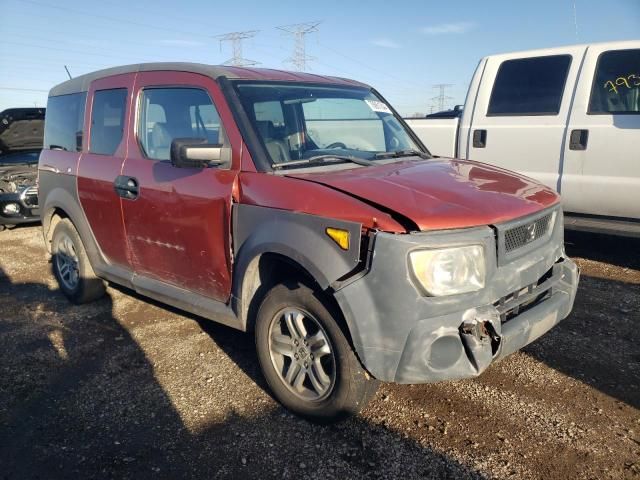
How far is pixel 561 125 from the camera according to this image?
5.18 meters

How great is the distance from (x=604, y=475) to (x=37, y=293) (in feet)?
17.2

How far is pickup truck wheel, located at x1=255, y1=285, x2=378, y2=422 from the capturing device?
8.57 feet

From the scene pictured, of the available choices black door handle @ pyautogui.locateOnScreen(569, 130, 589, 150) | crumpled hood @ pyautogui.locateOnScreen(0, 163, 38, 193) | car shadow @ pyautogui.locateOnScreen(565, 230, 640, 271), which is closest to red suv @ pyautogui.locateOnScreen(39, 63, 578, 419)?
black door handle @ pyautogui.locateOnScreen(569, 130, 589, 150)

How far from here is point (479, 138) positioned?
5762 millimetres

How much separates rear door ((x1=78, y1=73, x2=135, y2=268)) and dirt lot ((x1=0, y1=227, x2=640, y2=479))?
0.80 metres

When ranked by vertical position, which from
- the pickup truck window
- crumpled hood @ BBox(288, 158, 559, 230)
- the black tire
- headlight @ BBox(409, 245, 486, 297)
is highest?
the pickup truck window

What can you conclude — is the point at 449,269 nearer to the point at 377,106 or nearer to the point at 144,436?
the point at 144,436

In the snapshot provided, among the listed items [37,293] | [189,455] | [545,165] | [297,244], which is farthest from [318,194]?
[37,293]

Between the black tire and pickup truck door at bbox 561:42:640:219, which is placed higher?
pickup truck door at bbox 561:42:640:219

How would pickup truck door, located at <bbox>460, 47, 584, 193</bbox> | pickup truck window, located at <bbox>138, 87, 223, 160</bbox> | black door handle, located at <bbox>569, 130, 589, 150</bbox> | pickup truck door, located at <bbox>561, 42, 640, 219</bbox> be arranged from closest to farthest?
pickup truck window, located at <bbox>138, 87, 223, 160</bbox> < pickup truck door, located at <bbox>561, 42, 640, 219</bbox> < black door handle, located at <bbox>569, 130, 589, 150</bbox> < pickup truck door, located at <bbox>460, 47, 584, 193</bbox>

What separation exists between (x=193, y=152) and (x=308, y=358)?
1.35 m

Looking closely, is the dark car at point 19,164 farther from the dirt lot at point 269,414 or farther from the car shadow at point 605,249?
the car shadow at point 605,249

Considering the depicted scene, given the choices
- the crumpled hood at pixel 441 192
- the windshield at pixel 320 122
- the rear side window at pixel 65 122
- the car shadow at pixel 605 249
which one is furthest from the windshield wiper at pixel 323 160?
the car shadow at pixel 605 249

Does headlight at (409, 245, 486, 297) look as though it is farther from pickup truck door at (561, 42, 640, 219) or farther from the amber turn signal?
pickup truck door at (561, 42, 640, 219)
